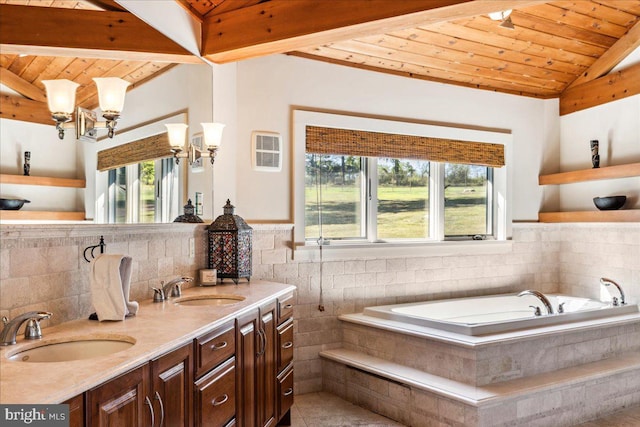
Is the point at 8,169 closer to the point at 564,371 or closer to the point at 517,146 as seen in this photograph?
the point at 564,371

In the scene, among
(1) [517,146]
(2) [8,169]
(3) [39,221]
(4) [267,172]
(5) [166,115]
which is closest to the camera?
(2) [8,169]

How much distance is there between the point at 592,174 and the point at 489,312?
1.71 meters

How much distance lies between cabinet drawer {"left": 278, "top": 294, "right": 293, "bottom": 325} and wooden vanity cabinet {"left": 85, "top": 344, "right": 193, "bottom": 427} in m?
1.19

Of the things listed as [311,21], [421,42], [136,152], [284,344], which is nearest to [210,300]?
[284,344]

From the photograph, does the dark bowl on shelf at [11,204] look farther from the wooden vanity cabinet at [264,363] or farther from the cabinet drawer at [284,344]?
the cabinet drawer at [284,344]

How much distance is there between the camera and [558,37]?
460cm

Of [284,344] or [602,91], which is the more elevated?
[602,91]

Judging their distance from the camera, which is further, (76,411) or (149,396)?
(149,396)

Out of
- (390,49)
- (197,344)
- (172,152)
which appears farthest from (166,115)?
(390,49)

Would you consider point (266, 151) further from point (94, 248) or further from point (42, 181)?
point (42, 181)

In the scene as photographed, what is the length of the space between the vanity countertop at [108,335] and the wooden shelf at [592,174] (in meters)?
3.55

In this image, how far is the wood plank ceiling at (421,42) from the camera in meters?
2.59

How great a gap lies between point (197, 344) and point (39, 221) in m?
0.81

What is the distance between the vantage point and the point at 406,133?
4.67 metres
